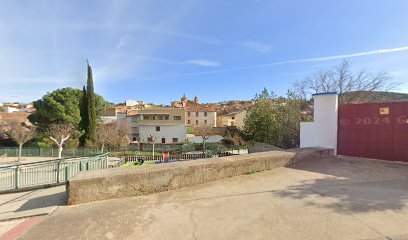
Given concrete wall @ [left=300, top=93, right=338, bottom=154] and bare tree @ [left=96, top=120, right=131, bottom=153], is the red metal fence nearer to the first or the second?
concrete wall @ [left=300, top=93, right=338, bottom=154]

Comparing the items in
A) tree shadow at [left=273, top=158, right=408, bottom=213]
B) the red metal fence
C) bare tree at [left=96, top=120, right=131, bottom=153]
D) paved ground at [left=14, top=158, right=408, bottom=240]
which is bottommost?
bare tree at [left=96, top=120, right=131, bottom=153]

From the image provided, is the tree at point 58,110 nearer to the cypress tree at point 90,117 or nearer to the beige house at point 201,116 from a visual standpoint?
the cypress tree at point 90,117

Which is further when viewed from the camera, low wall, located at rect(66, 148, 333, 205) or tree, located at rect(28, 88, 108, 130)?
tree, located at rect(28, 88, 108, 130)

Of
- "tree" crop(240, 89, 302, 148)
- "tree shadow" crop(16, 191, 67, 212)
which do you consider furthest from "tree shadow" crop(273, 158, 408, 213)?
"tree" crop(240, 89, 302, 148)

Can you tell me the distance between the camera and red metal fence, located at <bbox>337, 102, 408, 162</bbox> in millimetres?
6434

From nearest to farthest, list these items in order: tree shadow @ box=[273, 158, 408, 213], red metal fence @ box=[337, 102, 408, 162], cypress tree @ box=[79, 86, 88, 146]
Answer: tree shadow @ box=[273, 158, 408, 213]
red metal fence @ box=[337, 102, 408, 162]
cypress tree @ box=[79, 86, 88, 146]

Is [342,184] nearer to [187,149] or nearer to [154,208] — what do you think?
[154,208]

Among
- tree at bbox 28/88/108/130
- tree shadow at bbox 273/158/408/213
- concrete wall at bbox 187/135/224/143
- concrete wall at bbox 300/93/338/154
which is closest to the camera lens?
tree shadow at bbox 273/158/408/213

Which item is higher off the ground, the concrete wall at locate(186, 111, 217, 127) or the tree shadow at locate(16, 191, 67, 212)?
the concrete wall at locate(186, 111, 217, 127)

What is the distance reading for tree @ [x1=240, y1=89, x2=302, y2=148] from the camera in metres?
16.6

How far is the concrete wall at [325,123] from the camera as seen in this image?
7.73m

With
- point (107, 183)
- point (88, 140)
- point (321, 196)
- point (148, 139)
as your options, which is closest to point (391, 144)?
point (321, 196)

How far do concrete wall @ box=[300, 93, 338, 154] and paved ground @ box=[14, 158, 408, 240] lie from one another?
294 cm

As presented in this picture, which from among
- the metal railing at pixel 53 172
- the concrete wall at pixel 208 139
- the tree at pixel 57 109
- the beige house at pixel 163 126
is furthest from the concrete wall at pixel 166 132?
the metal railing at pixel 53 172
